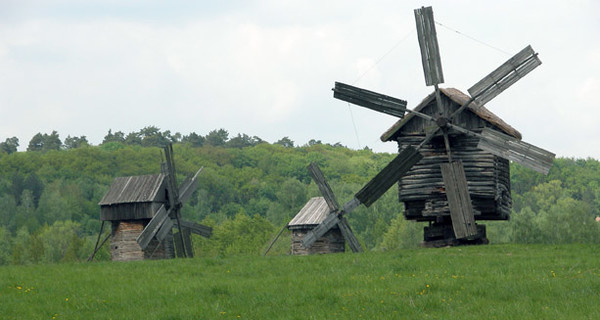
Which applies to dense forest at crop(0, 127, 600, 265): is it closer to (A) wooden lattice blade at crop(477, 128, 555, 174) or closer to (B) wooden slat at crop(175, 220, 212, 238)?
(B) wooden slat at crop(175, 220, 212, 238)

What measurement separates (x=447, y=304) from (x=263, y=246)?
213ft

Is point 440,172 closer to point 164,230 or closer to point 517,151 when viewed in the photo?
point 517,151

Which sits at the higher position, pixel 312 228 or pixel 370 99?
pixel 370 99

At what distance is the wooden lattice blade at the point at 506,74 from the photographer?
1226 inches

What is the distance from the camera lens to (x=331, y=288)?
19922 millimetres

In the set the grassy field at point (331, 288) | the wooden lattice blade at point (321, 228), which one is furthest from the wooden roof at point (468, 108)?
the wooden lattice blade at point (321, 228)

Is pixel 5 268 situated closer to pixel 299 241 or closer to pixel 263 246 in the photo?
pixel 299 241

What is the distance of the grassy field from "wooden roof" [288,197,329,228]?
17.1 meters

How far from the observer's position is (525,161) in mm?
30422

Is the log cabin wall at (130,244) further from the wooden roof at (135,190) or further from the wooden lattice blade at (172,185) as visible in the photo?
the wooden lattice blade at (172,185)

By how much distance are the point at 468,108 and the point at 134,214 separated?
19.6 metres

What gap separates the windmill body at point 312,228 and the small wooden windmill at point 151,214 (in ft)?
15.0

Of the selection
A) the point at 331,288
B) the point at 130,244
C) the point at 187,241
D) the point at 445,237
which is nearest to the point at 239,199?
the point at 130,244

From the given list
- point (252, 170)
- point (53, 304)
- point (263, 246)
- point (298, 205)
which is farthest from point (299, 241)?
point (252, 170)
